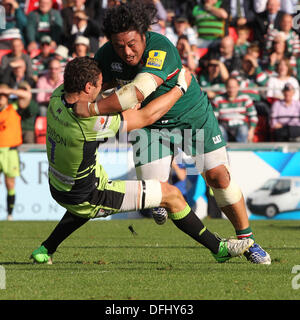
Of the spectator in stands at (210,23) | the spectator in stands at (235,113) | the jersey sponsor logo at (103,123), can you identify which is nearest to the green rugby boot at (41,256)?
the jersey sponsor logo at (103,123)

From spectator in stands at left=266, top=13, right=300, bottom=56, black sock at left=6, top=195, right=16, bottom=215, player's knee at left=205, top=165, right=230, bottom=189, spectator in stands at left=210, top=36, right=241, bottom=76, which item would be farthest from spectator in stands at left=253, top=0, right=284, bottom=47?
player's knee at left=205, top=165, right=230, bottom=189

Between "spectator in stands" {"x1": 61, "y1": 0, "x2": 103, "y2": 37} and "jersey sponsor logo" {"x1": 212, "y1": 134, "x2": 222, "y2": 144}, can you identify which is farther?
"spectator in stands" {"x1": 61, "y1": 0, "x2": 103, "y2": 37}

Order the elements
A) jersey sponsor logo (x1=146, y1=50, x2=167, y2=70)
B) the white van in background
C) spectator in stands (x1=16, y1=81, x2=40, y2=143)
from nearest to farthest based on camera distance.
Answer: jersey sponsor logo (x1=146, y1=50, x2=167, y2=70) → the white van in background → spectator in stands (x1=16, y1=81, x2=40, y2=143)

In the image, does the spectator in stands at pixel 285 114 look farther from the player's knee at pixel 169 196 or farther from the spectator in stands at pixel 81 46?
the player's knee at pixel 169 196

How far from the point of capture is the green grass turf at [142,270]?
5355 mm

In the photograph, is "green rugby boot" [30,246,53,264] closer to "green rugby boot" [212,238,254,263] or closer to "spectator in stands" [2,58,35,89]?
"green rugby boot" [212,238,254,263]

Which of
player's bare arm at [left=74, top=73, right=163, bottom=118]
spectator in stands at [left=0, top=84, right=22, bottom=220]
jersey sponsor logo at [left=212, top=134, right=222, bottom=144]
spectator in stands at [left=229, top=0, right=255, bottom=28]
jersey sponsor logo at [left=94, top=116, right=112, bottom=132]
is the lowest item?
spectator in stands at [left=0, top=84, right=22, bottom=220]

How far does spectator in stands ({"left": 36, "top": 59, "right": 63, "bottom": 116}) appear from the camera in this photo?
1480 centimetres

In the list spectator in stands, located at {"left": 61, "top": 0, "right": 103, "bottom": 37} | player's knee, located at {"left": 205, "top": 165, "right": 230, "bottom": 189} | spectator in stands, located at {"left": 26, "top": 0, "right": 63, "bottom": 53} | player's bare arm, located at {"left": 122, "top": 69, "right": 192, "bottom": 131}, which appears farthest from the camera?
spectator in stands, located at {"left": 26, "top": 0, "right": 63, "bottom": 53}

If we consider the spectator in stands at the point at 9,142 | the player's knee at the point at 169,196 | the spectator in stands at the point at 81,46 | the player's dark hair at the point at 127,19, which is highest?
the player's dark hair at the point at 127,19

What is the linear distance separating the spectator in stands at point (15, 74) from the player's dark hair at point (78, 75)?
9070 millimetres

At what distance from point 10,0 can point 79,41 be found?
7.98 ft

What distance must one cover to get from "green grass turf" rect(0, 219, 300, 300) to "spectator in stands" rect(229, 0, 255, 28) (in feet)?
23.8
